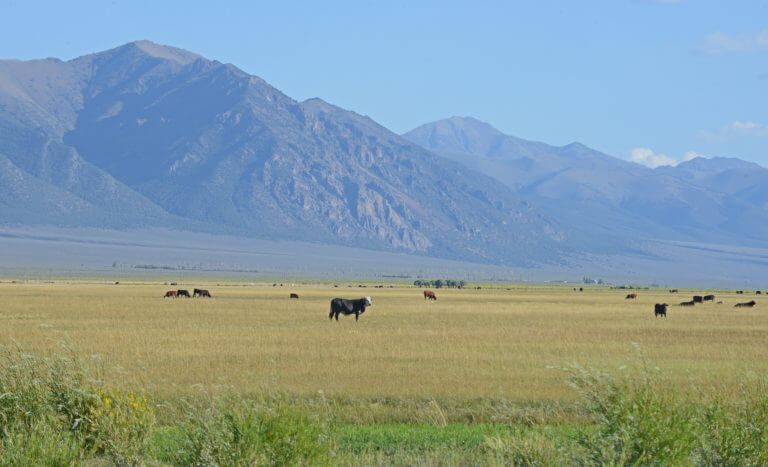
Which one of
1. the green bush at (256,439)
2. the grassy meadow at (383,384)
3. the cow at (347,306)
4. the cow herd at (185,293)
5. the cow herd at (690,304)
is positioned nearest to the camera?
the green bush at (256,439)

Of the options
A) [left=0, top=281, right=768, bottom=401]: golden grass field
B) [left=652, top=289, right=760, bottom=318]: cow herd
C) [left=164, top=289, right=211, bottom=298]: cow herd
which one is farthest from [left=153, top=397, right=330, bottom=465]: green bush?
[left=164, top=289, right=211, bottom=298]: cow herd

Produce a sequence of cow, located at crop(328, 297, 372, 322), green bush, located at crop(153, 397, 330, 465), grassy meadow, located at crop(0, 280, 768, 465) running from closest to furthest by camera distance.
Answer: green bush, located at crop(153, 397, 330, 465) → grassy meadow, located at crop(0, 280, 768, 465) → cow, located at crop(328, 297, 372, 322)

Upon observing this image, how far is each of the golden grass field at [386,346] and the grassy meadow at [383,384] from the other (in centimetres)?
12

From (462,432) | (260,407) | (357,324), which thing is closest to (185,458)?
(260,407)

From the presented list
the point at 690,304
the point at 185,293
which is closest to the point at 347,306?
the point at 185,293

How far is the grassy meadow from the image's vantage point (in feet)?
44.1

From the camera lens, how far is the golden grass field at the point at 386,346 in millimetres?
23359

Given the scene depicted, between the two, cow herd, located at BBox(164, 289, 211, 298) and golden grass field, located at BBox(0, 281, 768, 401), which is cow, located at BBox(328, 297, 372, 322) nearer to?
golden grass field, located at BBox(0, 281, 768, 401)

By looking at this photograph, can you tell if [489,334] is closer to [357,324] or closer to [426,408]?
[357,324]

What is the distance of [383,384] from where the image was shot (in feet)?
76.5

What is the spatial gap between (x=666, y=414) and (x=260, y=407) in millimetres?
5418

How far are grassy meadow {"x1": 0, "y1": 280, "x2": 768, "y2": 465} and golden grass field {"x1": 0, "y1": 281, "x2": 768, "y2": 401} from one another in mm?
118

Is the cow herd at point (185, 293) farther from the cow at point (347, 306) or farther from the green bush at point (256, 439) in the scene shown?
the green bush at point (256, 439)

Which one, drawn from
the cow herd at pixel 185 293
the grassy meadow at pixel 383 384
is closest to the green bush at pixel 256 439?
the grassy meadow at pixel 383 384
